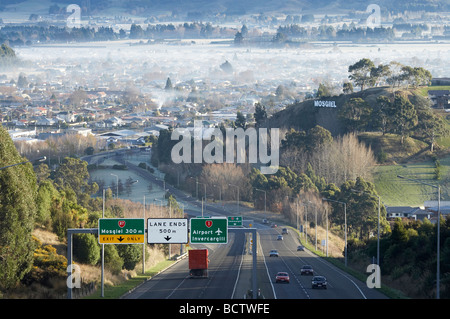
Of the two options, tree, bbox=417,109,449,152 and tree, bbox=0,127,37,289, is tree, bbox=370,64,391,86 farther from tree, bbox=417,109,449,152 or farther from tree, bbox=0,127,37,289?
tree, bbox=0,127,37,289

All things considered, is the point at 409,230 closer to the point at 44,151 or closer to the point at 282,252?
the point at 282,252

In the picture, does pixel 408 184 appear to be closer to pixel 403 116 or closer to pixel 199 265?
pixel 403 116

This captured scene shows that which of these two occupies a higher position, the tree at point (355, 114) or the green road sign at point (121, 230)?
the tree at point (355, 114)

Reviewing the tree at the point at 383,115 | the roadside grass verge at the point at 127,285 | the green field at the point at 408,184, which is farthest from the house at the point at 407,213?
the roadside grass verge at the point at 127,285

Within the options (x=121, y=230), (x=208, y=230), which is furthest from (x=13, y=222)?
(x=208, y=230)

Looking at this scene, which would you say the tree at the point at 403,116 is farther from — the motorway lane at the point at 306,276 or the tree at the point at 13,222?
the tree at the point at 13,222
